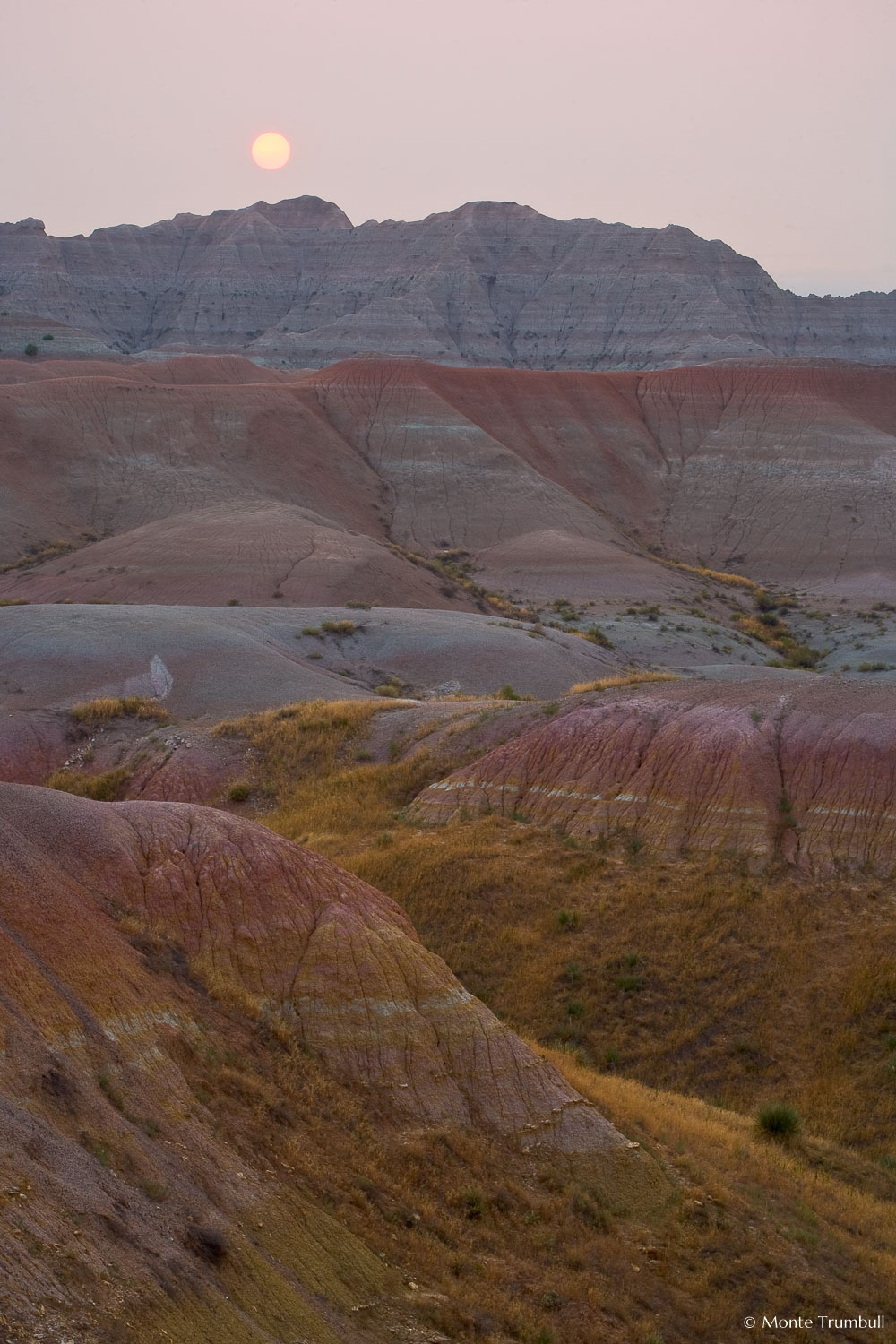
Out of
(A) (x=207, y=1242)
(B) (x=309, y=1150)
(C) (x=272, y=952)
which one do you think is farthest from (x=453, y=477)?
(A) (x=207, y=1242)

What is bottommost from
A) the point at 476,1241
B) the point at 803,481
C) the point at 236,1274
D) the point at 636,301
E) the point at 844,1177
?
the point at 844,1177

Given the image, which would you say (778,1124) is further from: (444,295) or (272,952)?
(444,295)

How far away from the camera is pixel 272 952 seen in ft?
40.1

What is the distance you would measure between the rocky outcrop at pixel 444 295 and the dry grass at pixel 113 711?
338ft

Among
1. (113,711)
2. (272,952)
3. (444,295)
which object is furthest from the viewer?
(444,295)

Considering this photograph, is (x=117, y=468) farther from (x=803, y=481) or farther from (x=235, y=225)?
(x=235, y=225)

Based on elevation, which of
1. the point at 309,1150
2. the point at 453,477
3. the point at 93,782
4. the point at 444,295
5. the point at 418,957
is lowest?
the point at 93,782

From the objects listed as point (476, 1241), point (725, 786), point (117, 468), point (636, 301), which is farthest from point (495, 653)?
point (636, 301)

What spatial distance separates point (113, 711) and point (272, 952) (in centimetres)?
1786

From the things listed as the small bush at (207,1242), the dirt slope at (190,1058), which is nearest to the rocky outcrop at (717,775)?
the dirt slope at (190,1058)

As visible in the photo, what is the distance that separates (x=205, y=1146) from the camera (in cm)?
880

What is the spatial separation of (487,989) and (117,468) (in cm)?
5667

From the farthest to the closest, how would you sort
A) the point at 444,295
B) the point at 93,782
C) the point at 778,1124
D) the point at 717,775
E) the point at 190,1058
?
the point at 444,295 → the point at 93,782 → the point at 717,775 → the point at 778,1124 → the point at 190,1058

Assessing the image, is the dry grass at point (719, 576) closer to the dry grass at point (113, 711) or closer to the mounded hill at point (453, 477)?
the mounded hill at point (453, 477)
